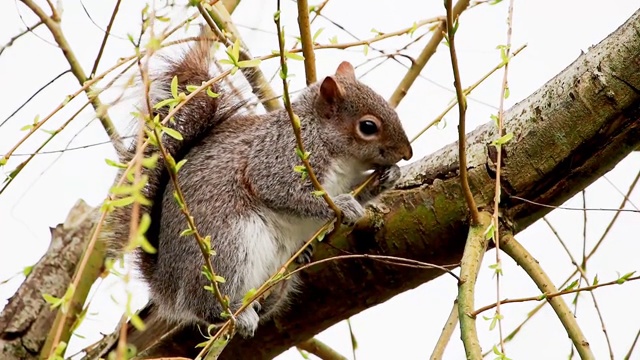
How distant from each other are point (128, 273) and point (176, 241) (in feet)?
5.28

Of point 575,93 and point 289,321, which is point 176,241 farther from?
point 575,93

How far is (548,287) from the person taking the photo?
74.5 inches

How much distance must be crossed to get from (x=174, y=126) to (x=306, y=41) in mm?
681

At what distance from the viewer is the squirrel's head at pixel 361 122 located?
8.65 ft

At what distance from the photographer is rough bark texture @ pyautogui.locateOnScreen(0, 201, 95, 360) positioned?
3.17 m

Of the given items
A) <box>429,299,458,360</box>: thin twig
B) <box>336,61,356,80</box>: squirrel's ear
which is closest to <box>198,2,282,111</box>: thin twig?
<box>336,61,356,80</box>: squirrel's ear

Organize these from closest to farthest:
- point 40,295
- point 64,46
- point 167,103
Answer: point 167,103 → point 64,46 → point 40,295

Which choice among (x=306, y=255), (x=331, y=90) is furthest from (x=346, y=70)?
(x=306, y=255)

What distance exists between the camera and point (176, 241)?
2549 mm

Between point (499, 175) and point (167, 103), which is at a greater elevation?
point (499, 175)

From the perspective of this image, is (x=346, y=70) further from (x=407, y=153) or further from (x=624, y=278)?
(x=624, y=278)

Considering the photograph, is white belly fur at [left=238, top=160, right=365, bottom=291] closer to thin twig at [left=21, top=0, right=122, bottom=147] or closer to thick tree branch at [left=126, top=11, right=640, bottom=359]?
thick tree branch at [left=126, top=11, right=640, bottom=359]

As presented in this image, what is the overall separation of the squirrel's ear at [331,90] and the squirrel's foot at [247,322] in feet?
2.31

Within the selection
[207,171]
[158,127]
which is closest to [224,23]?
[207,171]
